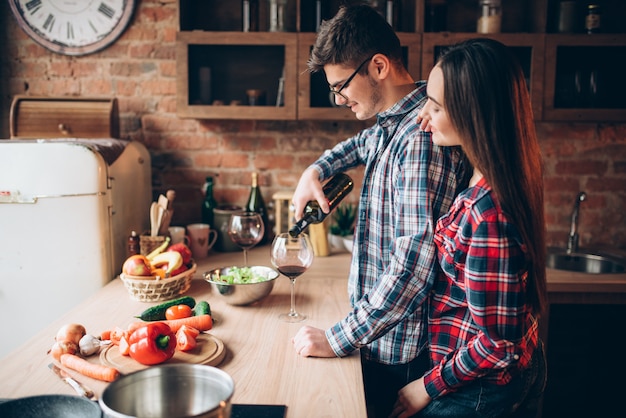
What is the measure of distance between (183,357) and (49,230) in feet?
3.32

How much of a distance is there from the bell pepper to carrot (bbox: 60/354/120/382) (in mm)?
63

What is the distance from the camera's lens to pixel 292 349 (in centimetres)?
137

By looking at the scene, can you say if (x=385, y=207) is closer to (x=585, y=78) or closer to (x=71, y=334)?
(x=71, y=334)

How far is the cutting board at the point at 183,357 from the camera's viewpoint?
48.3 inches

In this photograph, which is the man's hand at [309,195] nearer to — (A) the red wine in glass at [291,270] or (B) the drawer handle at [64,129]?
(A) the red wine in glass at [291,270]

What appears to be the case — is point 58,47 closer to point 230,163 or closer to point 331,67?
point 230,163

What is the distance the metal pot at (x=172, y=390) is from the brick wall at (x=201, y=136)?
203 cm

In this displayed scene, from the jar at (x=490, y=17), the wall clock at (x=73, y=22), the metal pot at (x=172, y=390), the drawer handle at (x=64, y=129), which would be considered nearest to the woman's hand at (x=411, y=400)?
the metal pot at (x=172, y=390)

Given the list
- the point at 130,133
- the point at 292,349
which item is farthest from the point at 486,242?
the point at 130,133

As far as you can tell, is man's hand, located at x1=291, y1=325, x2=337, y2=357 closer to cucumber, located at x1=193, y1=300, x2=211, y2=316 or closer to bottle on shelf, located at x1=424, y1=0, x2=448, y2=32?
cucumber, located at x1=193, y1=300, x2=211, y2=316

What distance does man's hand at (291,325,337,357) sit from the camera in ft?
4.36

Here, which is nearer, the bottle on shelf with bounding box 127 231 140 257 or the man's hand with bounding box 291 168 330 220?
the man's hand with bounding box 291 168 330 220

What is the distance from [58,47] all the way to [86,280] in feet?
4.26

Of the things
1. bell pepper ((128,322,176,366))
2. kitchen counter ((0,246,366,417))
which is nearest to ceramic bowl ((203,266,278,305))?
kitchen counter ((0,246,366,417))
